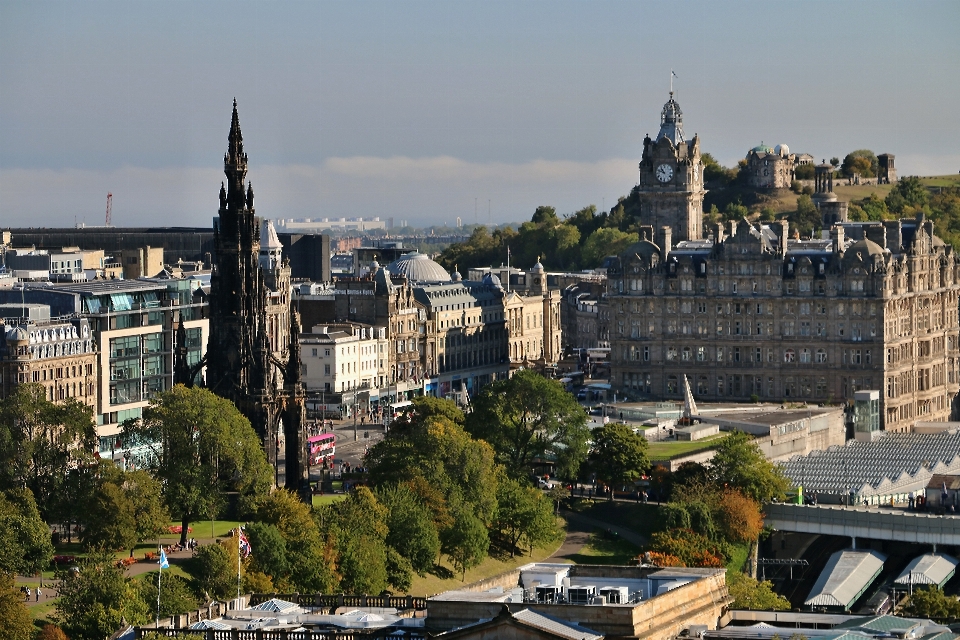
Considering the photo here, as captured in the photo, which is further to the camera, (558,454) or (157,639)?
Result: (558,454)

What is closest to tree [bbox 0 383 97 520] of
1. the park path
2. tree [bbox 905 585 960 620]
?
the park path

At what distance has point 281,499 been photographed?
123125mm

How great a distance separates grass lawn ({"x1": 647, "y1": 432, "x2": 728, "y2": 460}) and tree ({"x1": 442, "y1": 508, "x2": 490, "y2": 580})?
34.5 meters

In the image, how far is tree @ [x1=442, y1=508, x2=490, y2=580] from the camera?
426ft

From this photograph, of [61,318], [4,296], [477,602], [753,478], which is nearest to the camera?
[477,602]

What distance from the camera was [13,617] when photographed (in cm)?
9606

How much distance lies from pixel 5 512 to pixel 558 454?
5267cm

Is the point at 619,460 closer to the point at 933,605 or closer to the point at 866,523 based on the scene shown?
the point at 866,523

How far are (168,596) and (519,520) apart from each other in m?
39.5

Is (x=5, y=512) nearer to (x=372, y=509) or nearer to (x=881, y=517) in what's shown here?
(x=372, y=509)

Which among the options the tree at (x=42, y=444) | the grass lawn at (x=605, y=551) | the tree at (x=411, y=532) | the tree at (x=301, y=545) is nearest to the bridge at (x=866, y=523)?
the grass lawn at (x=605, y=551)

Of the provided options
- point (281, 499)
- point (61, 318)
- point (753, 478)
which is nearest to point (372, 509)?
point (281, 499)

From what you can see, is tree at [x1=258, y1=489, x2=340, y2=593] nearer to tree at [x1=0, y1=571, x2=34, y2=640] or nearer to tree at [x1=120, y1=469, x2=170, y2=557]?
tree at [x1=120, y1=469, x2=170, y2=557]

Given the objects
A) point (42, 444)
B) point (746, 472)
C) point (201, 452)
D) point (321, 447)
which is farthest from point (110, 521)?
point (321, 447)
